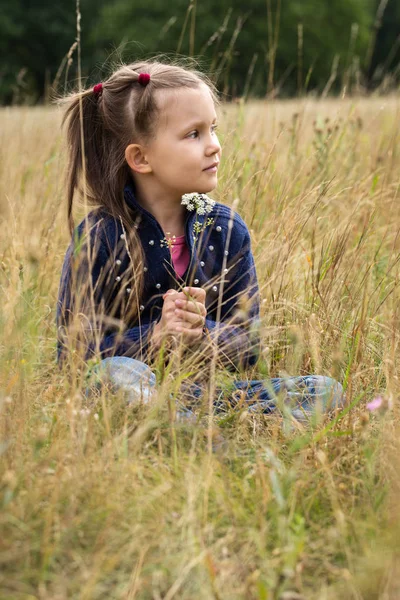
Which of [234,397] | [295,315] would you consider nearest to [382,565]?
[234,397]

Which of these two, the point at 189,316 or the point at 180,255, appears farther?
the point at 180,255

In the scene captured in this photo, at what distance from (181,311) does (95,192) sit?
0.56m

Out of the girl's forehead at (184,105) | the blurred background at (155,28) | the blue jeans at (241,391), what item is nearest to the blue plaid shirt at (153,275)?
the blue jeans at (241,391)

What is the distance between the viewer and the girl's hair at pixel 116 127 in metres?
2.20

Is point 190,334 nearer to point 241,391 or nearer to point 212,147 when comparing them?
point 241,391

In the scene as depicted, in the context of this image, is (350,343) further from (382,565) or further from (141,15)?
(141,15)

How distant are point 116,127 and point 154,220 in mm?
316

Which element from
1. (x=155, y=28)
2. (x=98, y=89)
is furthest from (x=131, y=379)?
(x=155, y=28)

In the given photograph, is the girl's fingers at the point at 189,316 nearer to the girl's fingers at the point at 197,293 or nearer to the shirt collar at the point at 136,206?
the girl's fingers at the point at 197,293

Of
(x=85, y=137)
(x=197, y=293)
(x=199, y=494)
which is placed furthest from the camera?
(x=85, y=137)

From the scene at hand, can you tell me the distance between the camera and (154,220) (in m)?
2.21

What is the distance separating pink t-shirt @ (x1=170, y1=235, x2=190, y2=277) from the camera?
89.1 inches

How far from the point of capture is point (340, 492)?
1.55 meters

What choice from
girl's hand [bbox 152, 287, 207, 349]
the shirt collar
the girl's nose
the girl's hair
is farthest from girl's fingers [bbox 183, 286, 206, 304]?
the girl's nose
